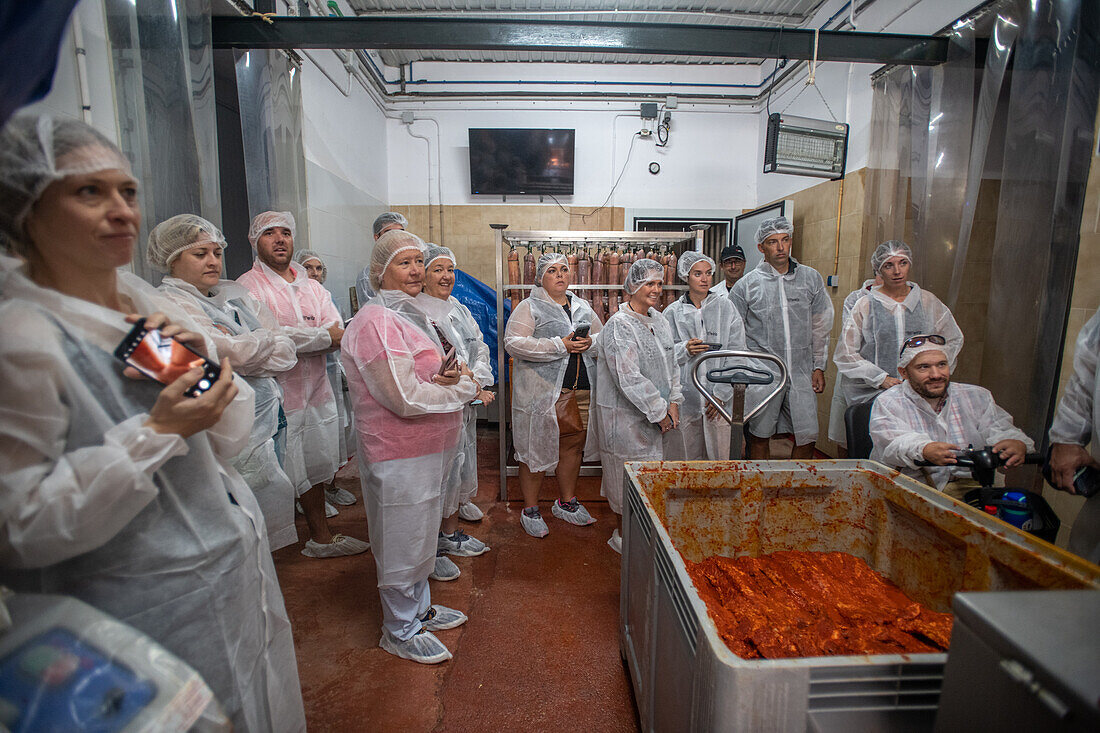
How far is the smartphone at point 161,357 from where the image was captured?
2.41 ft

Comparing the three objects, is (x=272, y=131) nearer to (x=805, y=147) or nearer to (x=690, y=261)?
(x=690, y=261)

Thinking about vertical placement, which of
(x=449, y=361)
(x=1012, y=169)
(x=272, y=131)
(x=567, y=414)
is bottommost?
(x=567, y=414)

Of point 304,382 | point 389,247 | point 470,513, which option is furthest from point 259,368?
point 470,513

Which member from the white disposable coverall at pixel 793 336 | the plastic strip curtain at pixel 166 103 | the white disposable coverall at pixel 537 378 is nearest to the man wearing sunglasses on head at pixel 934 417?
the white disposable coverall at pixel 793 336

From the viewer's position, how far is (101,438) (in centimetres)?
73

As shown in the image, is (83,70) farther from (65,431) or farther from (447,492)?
(447,492)

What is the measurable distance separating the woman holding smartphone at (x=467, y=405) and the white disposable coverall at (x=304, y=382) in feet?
1.93

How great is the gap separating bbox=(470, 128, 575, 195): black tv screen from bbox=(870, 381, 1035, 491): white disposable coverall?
4.02m

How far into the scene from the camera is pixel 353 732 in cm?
149

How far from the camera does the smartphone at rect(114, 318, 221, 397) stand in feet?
2.41

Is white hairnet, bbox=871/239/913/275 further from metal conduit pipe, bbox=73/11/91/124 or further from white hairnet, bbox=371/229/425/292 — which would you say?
metal conduit pipe, bbox=73/11/91/124

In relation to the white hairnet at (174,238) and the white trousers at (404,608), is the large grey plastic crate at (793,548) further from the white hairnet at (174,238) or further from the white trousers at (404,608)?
the white hairnet at (174,238)

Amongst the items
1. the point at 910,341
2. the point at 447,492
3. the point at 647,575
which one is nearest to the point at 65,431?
the point at 647,575

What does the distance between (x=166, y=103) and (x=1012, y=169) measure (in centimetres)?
364
